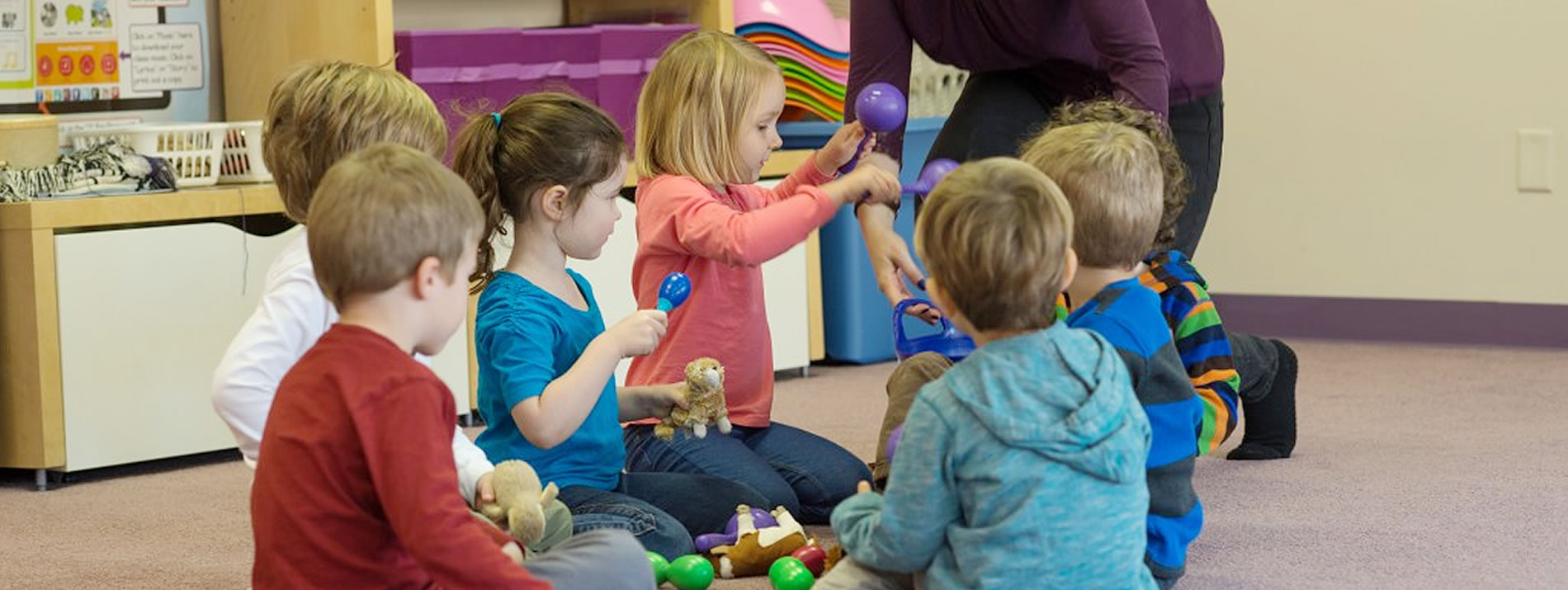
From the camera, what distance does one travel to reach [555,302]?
183cm

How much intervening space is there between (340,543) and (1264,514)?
3.93ft

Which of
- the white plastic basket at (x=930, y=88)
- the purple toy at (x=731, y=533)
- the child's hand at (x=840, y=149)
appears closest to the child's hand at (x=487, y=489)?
the purple toy at (x=731, y=533)

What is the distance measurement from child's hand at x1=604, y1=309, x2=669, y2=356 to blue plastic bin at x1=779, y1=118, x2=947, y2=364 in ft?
5.35

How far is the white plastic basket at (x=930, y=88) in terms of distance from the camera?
3.46 meters

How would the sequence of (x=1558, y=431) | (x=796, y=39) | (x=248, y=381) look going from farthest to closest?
(x=796, y=39) → (x=1558, y=431) → (x=248, y=381)

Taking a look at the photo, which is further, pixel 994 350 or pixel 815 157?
pixel 815 157

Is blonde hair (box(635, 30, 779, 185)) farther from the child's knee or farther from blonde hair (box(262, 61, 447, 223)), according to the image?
blonde hair (box(262, 61, 447, 223))

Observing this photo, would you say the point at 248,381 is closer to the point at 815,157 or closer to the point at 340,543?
the point at 340,543

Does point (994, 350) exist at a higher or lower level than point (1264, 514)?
higher

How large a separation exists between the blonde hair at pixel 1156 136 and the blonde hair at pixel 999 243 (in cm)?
46

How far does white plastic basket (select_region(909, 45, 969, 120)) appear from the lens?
3455 millimetres

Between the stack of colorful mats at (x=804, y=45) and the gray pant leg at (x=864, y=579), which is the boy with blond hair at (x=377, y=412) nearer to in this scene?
the gray pant leg at (x=864, y=579)

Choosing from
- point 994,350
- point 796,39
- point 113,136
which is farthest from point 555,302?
point 796,39

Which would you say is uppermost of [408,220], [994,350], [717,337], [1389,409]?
[408,220]
